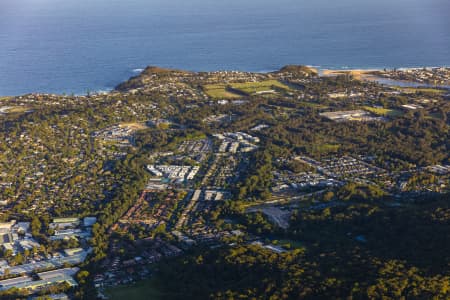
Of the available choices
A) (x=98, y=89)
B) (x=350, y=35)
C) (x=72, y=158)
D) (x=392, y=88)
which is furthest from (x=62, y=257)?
(x=350, y=35)

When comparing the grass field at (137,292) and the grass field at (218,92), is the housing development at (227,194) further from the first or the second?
the grass field at (218,92)

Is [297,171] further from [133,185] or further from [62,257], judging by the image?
[62,257]

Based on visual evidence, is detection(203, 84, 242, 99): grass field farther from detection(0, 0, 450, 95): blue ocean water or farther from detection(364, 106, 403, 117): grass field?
detection(364, 106, 403, 117): grass field

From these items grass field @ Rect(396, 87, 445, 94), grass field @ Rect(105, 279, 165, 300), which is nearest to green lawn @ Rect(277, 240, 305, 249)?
grass field @ Rect(105, 279, 165, 300)

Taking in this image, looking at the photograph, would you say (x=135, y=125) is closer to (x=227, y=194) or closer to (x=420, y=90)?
(x=227, y=194)

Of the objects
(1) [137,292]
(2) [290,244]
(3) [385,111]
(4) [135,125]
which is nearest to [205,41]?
(3) [385,111]

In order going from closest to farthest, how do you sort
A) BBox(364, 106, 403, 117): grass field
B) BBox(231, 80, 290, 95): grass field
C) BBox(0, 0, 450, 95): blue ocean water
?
BBox(364, 106, 403, 117): grass field
BBox(231, 80, 290, 95): grass field
BBox(0, 0, 450, 95): blue ocean water
